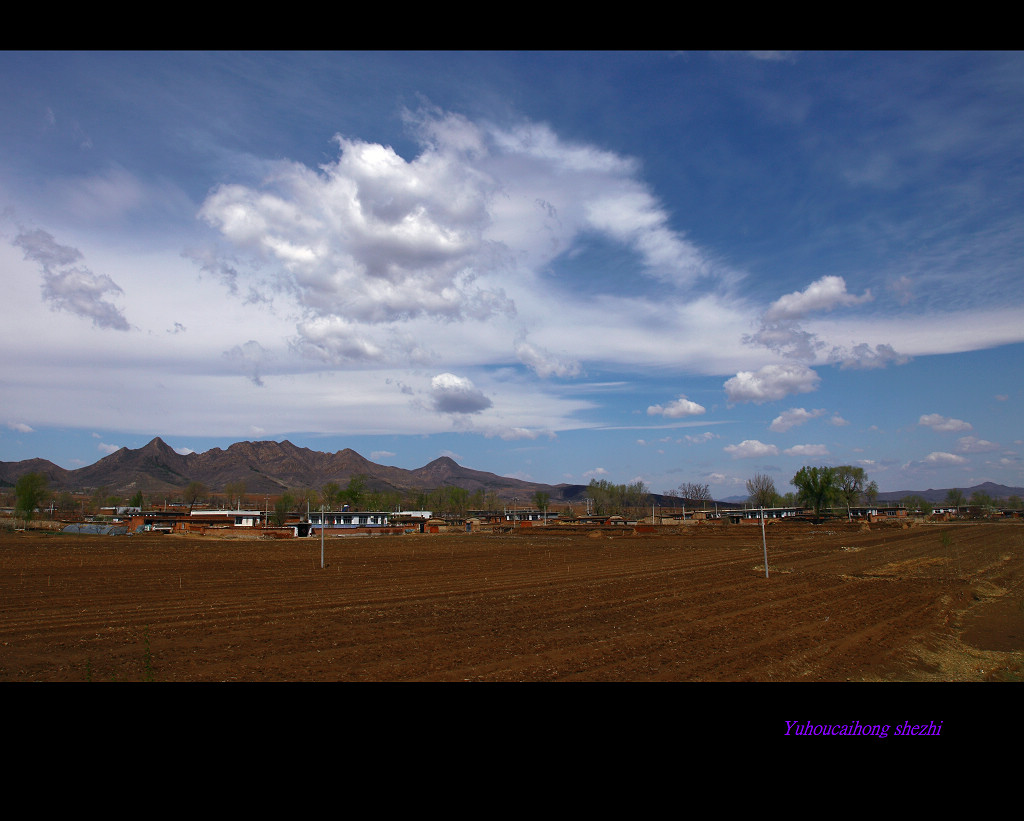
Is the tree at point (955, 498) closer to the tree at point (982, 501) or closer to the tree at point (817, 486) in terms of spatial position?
the tree at point (982, 501)

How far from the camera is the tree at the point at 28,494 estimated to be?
85.6 m

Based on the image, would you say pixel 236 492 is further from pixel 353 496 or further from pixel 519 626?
pixel 519 626

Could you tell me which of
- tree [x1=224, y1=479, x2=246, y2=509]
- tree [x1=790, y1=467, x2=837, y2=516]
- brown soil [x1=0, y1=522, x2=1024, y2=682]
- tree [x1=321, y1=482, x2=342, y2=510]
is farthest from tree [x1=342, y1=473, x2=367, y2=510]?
brown soil [x1=0, y1=522, x2=1024, y2=682]

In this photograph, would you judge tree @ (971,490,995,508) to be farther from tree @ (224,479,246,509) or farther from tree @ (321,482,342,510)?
tree @ (224,479,246,509)

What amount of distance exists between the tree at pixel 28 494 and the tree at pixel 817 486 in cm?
13910

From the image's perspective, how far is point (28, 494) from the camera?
85.8 meters

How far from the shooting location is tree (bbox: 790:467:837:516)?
406 feet

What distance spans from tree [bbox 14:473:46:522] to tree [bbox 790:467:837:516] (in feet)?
456
